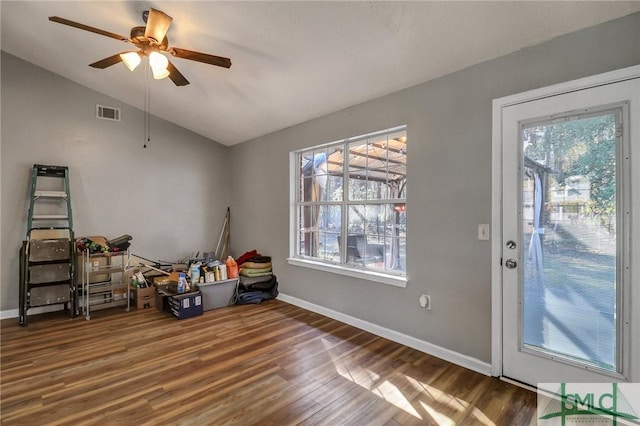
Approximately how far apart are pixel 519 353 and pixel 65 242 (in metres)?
4.83

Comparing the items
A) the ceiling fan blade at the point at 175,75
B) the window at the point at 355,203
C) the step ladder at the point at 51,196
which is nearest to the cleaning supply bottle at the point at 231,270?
the window at the point at 355,203

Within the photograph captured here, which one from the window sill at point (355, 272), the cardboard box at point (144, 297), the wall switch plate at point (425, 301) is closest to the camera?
the wall switch plate at point (425, 301)

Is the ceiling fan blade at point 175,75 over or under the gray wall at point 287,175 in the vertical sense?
over

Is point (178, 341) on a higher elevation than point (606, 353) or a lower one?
lower

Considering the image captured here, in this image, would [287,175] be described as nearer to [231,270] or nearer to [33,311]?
[231,270]

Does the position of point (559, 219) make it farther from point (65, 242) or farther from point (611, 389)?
point (65, 242)

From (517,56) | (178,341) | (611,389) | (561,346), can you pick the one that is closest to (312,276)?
(178,341)

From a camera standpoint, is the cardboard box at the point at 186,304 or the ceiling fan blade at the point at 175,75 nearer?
the ceiling fan blade at the point at 175,75

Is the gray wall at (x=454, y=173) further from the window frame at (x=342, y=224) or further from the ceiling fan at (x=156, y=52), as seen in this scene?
the ceiling fan at (x=156, y=52)

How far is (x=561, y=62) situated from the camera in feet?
6.59

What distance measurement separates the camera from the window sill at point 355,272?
9.44 ft

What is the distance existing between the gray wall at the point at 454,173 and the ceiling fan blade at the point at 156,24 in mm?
1894

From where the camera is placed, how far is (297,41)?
97.9 inches

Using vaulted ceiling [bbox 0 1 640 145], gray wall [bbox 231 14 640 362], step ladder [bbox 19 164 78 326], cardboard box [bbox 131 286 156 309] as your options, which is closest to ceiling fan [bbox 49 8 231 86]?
vaulted ceiling [bbox 0 1 640 145]
